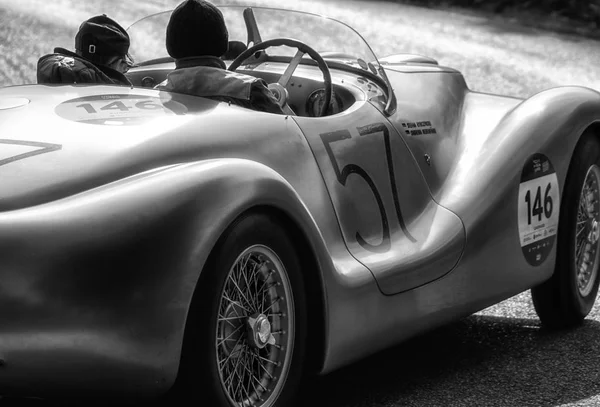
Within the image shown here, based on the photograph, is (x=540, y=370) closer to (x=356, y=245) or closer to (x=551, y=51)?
(x=356, y=245)

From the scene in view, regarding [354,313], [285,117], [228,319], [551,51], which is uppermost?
[285,117]

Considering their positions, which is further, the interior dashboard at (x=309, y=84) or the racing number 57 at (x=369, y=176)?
the interior dashboard at (x=309, y=84)

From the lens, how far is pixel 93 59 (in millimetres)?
5141

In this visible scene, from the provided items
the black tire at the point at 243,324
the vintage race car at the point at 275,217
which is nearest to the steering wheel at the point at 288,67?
the vintage race car at the point at 275,217

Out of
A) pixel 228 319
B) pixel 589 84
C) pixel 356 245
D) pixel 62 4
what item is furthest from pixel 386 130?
pixel 62 4

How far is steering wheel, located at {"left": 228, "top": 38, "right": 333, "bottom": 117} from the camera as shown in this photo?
15.5 ft

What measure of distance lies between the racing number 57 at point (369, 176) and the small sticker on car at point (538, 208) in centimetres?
68

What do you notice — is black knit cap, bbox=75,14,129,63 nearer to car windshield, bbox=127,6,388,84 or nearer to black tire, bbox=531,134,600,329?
car windshield, bbox=127,6,388,84

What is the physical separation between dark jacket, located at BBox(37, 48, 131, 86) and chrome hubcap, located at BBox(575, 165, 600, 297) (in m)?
2.15

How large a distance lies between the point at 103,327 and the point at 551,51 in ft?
45.3

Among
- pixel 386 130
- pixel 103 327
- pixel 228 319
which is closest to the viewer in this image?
pixel 103 327

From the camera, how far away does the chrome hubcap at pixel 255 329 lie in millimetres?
3662

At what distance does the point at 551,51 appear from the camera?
53.5ft

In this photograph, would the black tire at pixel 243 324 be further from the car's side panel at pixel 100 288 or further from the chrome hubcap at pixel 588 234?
the chrome hubcap at pixel 588 234
